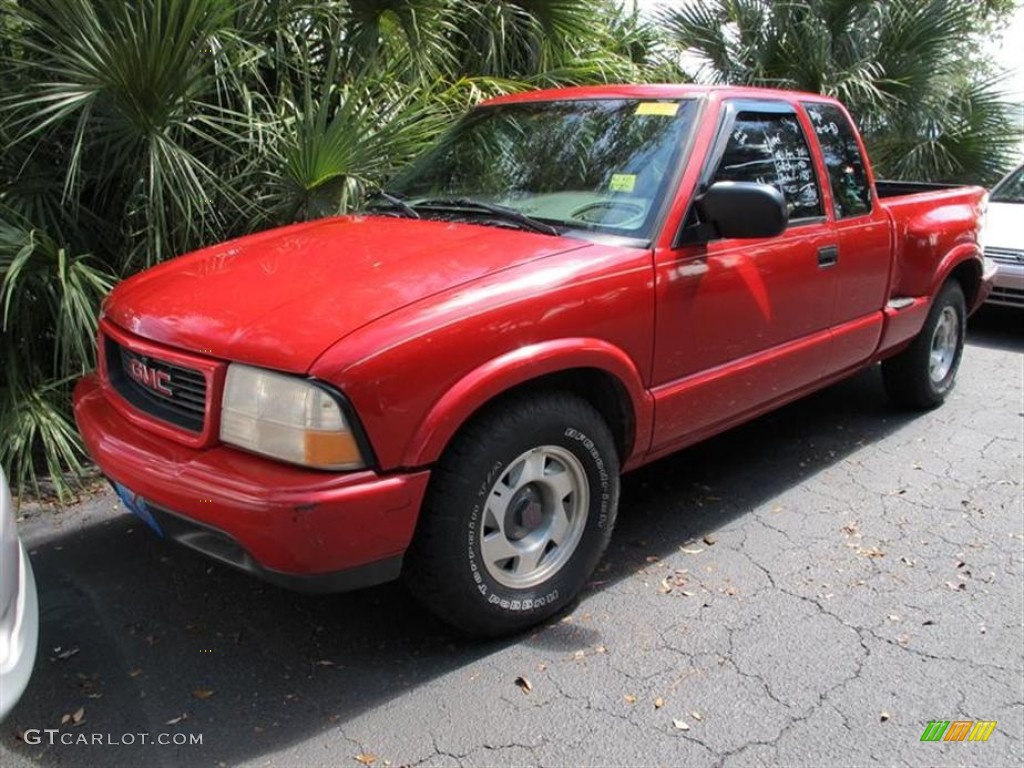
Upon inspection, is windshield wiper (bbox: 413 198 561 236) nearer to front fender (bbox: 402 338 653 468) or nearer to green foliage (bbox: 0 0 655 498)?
front fender (bbox: 402 338 653 468)

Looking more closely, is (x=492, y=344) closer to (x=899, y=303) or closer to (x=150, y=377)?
(x=150, y=377)

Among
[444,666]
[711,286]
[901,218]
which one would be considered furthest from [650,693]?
[901,218]

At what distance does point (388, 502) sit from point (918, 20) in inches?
337

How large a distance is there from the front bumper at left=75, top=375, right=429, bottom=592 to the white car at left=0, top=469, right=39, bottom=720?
0.40 metres

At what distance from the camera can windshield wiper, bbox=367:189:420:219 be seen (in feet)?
12.2

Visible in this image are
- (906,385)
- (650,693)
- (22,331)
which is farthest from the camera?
(906,385)

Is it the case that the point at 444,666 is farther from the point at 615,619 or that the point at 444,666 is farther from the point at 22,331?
the point at 22,331

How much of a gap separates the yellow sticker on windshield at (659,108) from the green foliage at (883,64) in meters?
5.49

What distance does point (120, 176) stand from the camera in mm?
4812

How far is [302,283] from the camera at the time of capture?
288 cm

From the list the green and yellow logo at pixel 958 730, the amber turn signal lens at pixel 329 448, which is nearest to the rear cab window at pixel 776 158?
the amber turn signal lens at pixel 329 448

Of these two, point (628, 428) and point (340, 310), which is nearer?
point (340, 310)

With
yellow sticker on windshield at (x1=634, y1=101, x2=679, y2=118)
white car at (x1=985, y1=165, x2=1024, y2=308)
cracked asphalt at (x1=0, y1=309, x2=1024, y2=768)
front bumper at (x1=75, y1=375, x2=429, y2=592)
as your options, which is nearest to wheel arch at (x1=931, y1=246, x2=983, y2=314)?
cracked asphalt at (x1=0, y1=309, x2=1024, y2=768)

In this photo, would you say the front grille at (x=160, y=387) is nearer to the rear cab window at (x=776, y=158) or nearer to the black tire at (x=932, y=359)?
the rear cab window at (x=776, y=158)
